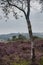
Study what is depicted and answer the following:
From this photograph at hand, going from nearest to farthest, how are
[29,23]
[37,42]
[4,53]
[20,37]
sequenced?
[29,23], [4,53], [37,42], [20,37]

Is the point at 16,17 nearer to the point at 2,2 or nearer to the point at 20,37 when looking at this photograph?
the point at 2,2

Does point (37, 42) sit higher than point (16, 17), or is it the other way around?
point (16, 17)

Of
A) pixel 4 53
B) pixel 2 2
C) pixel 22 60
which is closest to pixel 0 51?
pixel 4 53

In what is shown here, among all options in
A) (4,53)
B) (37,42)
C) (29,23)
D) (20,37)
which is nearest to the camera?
(29,23)

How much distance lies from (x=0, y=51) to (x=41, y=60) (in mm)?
4495

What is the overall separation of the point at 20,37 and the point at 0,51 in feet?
37.8

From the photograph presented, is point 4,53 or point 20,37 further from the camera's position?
point 20,37

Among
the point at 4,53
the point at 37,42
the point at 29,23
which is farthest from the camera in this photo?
the point at 37,42

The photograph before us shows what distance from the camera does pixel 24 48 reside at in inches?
1405

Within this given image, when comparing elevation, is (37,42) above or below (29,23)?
below

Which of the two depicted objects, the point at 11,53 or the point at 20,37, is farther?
the point at 20,37

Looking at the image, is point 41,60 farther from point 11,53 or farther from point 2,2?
point 2,2

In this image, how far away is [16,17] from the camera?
3206 cm

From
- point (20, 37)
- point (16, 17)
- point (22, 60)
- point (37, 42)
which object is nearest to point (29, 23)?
point (16, 17)
